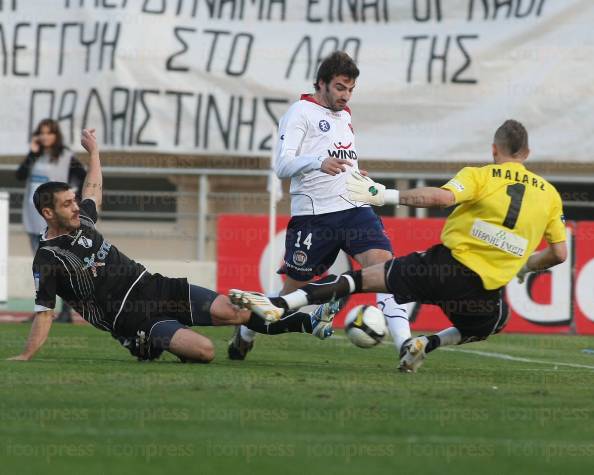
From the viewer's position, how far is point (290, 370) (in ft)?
26.2

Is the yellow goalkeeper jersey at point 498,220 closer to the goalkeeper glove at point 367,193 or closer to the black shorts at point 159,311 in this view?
the goalkeeper glove at point 367,193

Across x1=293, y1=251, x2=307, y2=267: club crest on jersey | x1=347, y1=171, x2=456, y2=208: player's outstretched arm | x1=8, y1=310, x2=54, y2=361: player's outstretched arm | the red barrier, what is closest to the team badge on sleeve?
x1=347, y1=171, x2=456, y2=208: player's outstretched arm

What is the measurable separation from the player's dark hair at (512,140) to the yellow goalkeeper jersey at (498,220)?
86mm

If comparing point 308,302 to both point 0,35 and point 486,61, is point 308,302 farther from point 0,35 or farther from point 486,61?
point 0,35

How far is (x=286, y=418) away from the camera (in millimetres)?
5719

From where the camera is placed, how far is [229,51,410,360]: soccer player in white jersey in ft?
27.9

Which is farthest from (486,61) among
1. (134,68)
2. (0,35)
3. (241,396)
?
(241,396)

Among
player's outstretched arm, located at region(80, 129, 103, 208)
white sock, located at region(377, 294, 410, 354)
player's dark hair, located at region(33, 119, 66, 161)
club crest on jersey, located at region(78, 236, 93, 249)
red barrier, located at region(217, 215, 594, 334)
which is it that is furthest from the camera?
red barrier, located at region(217, 215, 594, 334)

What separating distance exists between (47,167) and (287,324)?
5.83 metres

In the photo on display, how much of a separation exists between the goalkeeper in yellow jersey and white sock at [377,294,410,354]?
0.29 metres

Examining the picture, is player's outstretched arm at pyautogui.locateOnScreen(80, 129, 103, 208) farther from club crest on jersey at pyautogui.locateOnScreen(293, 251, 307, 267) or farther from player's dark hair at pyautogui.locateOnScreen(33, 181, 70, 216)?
club crest on jersey at pyautogui.locateOnScreen(293, 251, 307, 267)

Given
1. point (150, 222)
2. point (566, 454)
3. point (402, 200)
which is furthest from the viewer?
point (150, 222)

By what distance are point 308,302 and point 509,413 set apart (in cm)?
191

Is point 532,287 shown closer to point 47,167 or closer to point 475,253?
point 47,167
